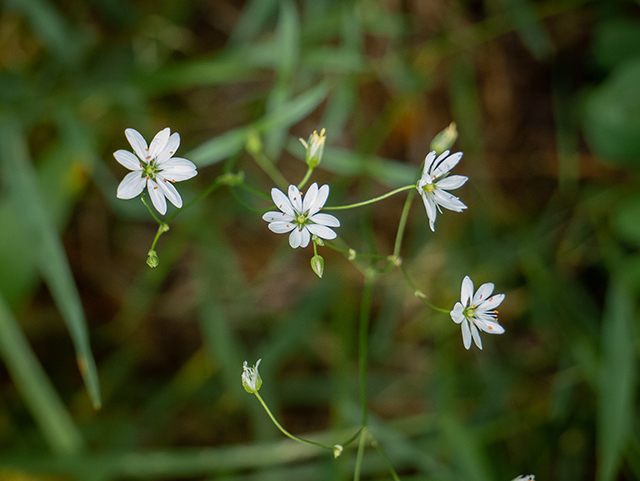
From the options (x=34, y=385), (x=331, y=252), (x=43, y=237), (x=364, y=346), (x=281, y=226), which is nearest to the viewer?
(x=281, y=226)

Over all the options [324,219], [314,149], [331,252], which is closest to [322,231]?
[324,219]

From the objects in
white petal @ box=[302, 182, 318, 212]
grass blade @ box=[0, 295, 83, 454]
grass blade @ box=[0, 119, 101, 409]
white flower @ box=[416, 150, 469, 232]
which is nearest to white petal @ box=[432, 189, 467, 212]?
white flower @ box=[416, 150, 469, 232]

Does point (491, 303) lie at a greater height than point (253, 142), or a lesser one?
lesser

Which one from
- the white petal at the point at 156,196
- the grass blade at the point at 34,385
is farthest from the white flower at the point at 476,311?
the grass blade at the point at 34,385

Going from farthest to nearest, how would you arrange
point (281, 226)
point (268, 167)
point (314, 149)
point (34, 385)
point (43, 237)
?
point (268, 167)
point (34, 385)
point (43, 237)
point (314, 149)
point (281, 226)

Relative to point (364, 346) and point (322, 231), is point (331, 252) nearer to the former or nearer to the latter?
point (364, 346)

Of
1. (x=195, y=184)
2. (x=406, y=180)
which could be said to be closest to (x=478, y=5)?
(x=406, y=180)
